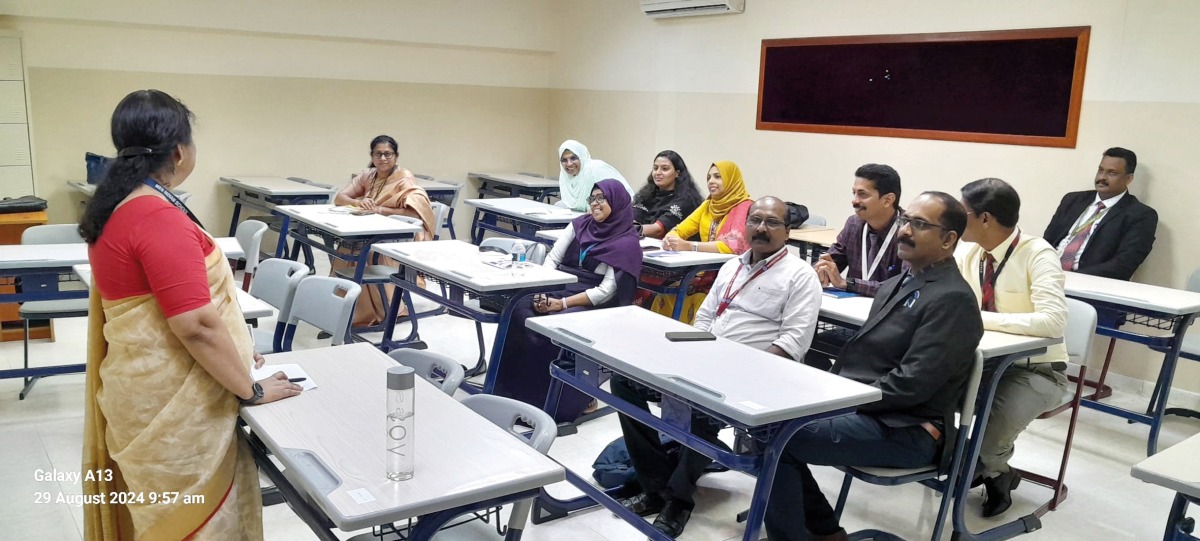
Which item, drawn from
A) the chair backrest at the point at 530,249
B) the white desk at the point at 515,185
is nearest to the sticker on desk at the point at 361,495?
the chair backrest at the point at 530,249

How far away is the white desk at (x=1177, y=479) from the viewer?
1.83m

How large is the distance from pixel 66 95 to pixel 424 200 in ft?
10.7

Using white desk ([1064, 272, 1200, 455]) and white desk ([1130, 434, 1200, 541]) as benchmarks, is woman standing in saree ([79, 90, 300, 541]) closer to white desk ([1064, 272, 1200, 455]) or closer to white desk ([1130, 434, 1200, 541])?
white desk ([1130, 434, 1200, 541])

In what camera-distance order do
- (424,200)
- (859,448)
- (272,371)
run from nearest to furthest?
(272,371) → (859,448) → (424,200)

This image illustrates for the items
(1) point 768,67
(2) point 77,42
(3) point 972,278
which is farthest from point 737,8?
(2) point 77,42

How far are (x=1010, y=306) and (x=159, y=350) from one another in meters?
2.83

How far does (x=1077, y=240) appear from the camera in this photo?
16.0 ft

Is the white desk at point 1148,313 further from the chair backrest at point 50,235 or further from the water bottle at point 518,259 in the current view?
the chair backrest at point 50,235

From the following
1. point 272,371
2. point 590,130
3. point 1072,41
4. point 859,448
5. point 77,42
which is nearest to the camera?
point 272,371

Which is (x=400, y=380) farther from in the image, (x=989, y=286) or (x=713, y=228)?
(x=713, y=228)

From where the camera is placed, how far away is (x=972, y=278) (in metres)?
3.30

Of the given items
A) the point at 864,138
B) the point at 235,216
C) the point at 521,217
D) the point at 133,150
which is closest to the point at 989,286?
the point at 133,150

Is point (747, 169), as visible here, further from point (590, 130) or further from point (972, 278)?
point (972, 278)

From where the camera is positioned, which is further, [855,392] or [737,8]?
[737,8]
